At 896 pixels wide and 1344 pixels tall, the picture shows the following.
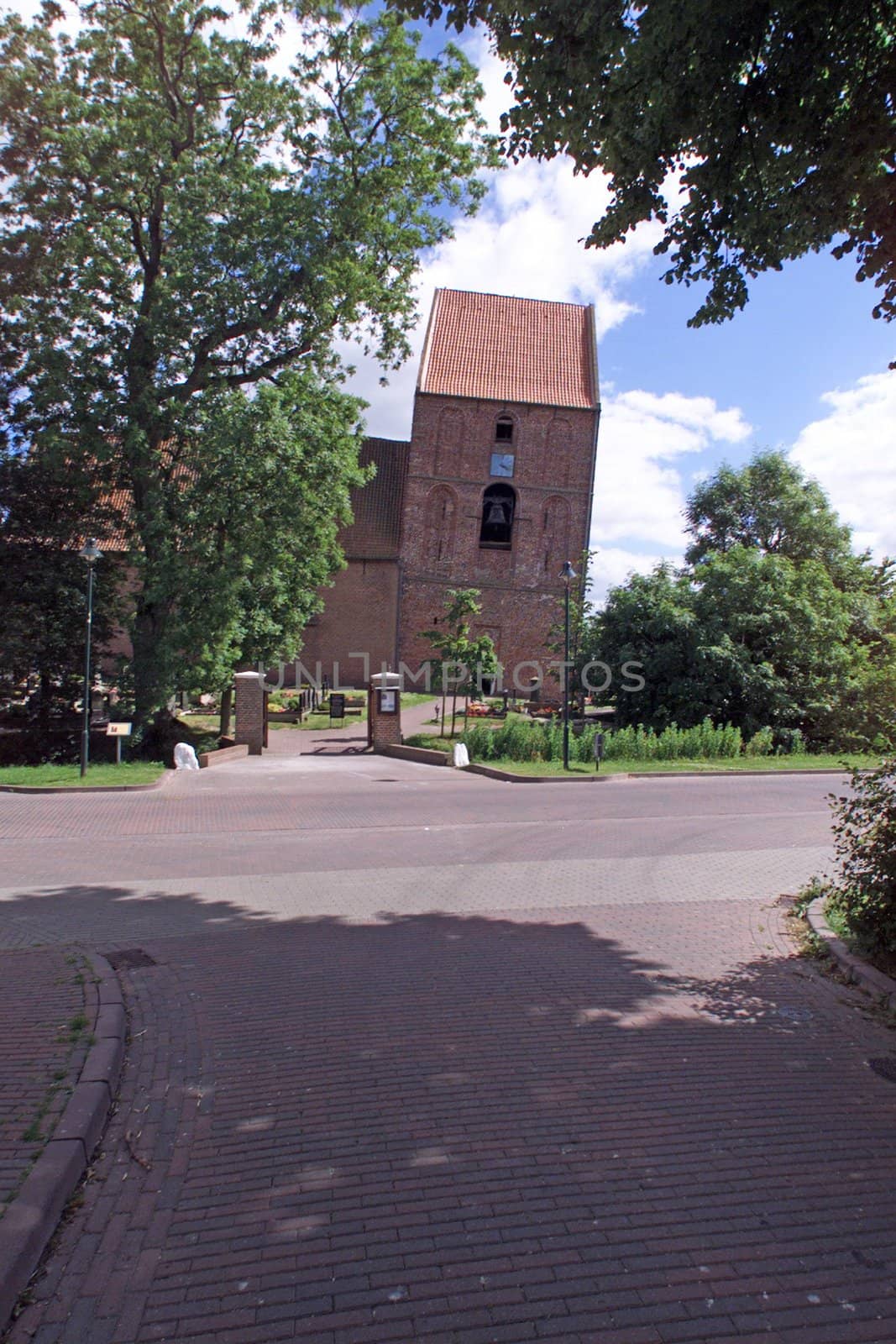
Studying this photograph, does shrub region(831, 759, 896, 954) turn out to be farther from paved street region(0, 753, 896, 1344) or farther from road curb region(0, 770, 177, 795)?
road curb region(0, 770, 177, 795)

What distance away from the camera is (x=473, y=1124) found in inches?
156

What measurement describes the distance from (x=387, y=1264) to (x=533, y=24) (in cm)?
698

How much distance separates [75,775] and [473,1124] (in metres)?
15.8

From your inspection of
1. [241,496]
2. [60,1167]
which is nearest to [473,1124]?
[60,1167]

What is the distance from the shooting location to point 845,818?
21.9 ft

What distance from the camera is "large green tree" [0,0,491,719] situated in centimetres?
2094

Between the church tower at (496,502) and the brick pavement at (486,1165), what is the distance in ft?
127

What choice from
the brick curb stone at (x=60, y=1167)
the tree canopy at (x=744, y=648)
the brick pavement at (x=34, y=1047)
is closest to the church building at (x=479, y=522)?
the tree canopy at (x=744, y=648)

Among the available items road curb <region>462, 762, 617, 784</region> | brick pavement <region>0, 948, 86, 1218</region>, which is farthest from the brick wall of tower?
brick pavement <region>0, 948, 86, 1218</region>

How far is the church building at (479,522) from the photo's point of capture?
44.5 metres

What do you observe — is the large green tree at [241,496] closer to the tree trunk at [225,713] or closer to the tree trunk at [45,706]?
the tree trunk at [225,713]

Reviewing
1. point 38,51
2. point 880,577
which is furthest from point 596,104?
point 880,577

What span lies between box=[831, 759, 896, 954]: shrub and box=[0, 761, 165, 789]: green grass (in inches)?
547

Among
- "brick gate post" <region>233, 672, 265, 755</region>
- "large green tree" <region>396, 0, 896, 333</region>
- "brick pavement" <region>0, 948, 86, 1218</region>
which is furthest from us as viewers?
"brick gate post" <region>233, 672, 265, 755</region>
